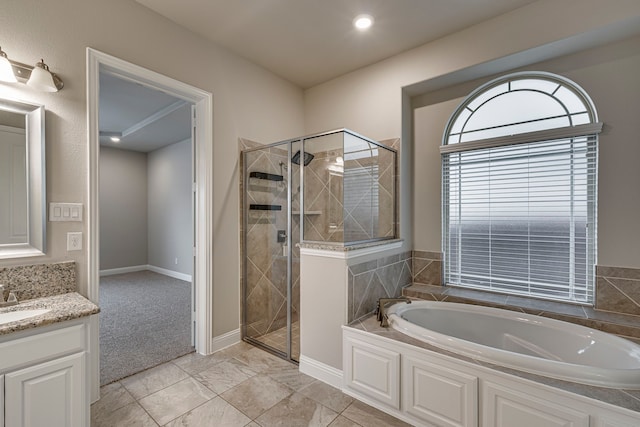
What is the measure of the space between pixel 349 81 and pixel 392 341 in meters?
2.62

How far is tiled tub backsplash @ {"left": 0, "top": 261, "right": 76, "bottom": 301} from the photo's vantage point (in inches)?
66.3

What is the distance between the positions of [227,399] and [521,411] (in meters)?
1.75

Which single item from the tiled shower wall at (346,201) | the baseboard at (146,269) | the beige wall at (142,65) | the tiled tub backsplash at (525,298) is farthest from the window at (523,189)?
the baseboard at (146,269)

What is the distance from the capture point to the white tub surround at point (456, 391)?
1.36 m

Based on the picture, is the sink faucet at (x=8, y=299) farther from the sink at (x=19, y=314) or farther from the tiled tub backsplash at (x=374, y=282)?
the tiled tub backsplash at (x=374, y=282)

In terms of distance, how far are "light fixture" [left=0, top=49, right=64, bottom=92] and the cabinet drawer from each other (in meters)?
1.35

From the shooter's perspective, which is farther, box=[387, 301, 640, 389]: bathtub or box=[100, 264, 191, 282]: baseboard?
box=[100, 264, 191, 282]: baseboard

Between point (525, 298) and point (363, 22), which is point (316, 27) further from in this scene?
point (525, 298)

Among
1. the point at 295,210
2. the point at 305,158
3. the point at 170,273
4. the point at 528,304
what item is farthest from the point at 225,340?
the point at 170,273

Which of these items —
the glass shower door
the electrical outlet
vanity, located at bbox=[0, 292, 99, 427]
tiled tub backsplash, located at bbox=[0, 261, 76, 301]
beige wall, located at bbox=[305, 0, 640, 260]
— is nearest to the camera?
vanity, located at bbox=[0, 292, 99, 427]

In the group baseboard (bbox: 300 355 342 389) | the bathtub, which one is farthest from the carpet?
the bathtub

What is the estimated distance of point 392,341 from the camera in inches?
75.3

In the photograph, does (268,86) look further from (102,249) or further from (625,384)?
(102,249)

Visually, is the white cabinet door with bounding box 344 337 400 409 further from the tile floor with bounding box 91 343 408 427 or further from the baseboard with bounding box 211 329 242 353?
the baseboard with bounding box 211 329 242 353
